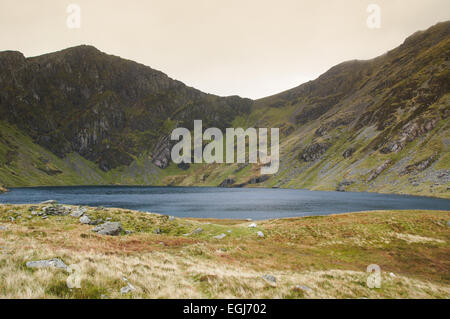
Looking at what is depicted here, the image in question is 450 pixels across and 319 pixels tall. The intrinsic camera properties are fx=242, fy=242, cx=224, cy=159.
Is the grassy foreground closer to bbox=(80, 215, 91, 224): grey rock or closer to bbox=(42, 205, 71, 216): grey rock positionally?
bbox=(80, 215, 91, 224): grey rock

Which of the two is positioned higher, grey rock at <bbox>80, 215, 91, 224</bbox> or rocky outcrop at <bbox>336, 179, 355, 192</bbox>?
grey rock at <bbox>80, 215, 91, 224</bbox>

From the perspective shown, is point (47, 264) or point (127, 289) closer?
point (127, 289)

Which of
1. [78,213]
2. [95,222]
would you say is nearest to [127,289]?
[95,222]

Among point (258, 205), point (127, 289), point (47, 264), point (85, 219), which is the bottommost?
point (258, 205)

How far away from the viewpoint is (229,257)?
23.9 m

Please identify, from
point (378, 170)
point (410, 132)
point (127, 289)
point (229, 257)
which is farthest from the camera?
point (410, 132)

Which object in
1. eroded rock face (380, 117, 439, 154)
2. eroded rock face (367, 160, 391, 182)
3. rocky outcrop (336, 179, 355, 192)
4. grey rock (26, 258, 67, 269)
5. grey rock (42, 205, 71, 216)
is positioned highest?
eroded rock face (380, 117, 439, 154)

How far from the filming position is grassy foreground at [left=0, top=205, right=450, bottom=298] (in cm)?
1010

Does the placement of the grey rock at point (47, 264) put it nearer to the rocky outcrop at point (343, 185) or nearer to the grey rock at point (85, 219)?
the grey rock at point (85, 219)

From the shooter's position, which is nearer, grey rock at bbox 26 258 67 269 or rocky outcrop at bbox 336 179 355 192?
grey rock at bbox 26 258 67 269

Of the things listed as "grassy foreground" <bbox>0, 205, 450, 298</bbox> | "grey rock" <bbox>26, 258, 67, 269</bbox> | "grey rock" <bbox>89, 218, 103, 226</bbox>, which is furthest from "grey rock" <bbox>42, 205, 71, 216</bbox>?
"grey rock" <bbox>26, 258, 67, 269</bbox>

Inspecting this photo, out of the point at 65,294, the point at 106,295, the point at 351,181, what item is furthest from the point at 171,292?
the point at 351,181

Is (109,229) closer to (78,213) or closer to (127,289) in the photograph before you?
(78,213)
